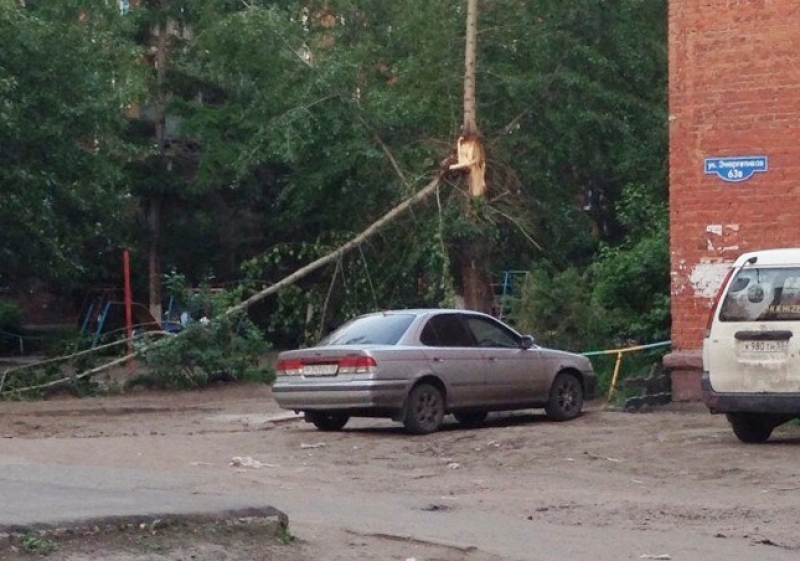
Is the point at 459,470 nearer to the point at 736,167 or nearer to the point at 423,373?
the point at 423,373

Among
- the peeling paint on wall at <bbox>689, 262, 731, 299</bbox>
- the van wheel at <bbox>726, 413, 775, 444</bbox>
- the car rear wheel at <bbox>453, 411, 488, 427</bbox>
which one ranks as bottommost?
the car rear wheel at <bbox>453, 411, 488, 427</bbox>

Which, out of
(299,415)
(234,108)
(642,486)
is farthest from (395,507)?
(234,108)

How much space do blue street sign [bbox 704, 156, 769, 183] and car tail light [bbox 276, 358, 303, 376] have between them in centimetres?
617

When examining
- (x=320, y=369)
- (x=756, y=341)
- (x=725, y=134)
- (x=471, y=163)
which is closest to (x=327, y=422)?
(x=320, y=369)

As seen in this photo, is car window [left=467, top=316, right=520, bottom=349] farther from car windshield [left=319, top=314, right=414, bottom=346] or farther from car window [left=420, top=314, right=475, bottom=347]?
car windshield [left=319, top=314, right=414, bottom=346]

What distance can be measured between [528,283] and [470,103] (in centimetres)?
324

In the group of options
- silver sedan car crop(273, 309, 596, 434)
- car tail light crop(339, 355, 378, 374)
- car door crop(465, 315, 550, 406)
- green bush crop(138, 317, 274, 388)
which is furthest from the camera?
green bush crop(138, 317, 274, 388)

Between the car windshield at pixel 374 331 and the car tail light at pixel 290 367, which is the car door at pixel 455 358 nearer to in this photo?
the car windshield at pixel 374 331

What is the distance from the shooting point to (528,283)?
23.6m

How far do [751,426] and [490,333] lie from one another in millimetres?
4080

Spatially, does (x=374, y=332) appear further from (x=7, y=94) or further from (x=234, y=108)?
(x=234, y=108)

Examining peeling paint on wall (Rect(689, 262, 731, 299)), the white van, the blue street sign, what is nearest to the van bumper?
the white van

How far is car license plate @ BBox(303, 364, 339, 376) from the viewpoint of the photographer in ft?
56.4

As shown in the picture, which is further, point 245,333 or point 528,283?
point 245,333
